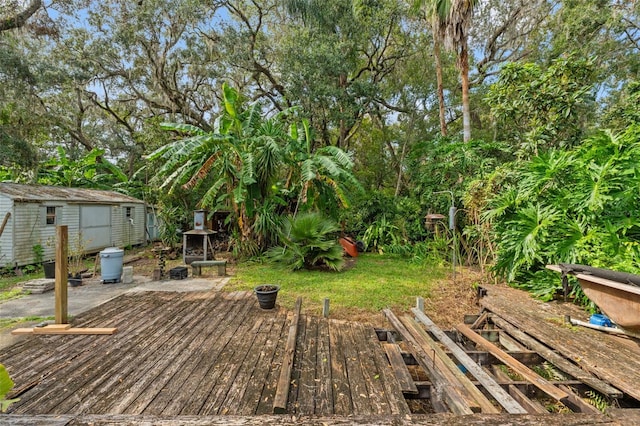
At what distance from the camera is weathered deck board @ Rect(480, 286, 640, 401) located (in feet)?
9.49

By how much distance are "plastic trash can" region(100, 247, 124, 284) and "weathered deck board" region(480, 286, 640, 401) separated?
7.84m

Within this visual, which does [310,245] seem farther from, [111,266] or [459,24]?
[459,24]

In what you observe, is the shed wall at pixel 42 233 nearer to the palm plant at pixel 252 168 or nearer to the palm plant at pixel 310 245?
the palm plant at pixel 252 168

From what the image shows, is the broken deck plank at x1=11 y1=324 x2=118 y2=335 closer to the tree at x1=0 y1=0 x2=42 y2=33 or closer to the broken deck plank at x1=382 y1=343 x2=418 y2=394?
the broken deck plank at x1=382 y1=343 x2=418 y2=394

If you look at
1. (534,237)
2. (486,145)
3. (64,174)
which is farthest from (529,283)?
(64,174)

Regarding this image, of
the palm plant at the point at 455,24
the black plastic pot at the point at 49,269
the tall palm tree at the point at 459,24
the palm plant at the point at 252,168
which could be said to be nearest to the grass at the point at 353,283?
the palm plant at the point at 252,168

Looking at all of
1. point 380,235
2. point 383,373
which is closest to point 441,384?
point 383,373

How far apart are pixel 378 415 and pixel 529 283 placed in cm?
460

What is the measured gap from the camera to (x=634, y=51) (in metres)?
10.6

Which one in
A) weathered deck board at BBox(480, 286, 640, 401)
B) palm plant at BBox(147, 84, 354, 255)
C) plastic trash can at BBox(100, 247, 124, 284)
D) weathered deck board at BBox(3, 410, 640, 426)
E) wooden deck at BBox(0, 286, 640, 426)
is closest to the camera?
weathered deck board at BBox(3, 410, 640, 426)

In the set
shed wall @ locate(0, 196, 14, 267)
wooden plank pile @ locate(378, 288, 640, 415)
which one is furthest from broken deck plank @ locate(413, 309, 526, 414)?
shed wall @ locate(0, 196, 14, 267)

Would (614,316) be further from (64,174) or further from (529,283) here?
(64,174)

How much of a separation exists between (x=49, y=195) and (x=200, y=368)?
939 centimetres

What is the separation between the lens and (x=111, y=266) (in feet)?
23.0
